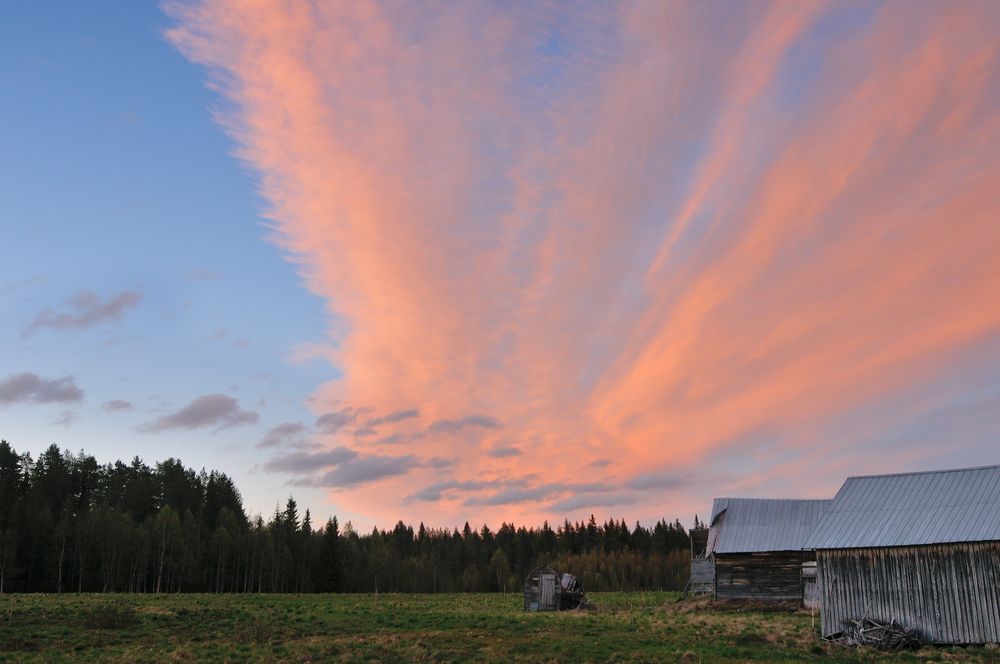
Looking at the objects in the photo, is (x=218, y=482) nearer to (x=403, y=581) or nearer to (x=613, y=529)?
(x=403, y=581)

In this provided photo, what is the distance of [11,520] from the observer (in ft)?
258

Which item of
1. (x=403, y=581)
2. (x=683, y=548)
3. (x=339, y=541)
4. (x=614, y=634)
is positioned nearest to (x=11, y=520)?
(x=339, y=541)

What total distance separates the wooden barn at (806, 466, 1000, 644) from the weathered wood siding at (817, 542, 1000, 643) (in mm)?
38

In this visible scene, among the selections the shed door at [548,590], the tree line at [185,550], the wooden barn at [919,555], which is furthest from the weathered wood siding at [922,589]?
the tree line at [185,550]

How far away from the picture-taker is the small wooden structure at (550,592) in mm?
51125

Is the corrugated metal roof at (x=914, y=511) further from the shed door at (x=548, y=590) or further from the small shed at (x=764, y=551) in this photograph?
the shed door at (x=548, y=590)

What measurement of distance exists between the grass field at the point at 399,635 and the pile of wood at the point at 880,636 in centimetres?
105

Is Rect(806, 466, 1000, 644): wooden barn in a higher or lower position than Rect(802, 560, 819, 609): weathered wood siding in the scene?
higher

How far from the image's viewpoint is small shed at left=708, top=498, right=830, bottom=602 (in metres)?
48.2

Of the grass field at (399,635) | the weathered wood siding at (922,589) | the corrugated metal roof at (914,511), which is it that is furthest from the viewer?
the corrugated metal roof at (914,511)

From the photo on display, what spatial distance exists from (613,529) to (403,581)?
78.8m

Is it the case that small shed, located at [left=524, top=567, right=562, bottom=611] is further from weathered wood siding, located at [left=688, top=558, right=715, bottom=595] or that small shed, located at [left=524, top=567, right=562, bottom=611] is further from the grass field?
weathered wood siding, located at [left=688, top=558, right=715, bottom=595]

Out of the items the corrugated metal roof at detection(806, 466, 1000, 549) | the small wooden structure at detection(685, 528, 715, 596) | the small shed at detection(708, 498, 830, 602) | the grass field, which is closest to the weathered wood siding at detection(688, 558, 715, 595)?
the small wooden structure at detection(685, 528, 715, 596)

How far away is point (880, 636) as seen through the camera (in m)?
30.2
